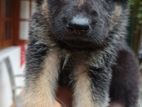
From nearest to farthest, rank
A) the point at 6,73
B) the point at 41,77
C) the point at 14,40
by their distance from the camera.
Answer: the point at 41,77
the point at 6,73
the point at 14,40

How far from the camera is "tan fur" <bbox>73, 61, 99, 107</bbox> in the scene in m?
2.67

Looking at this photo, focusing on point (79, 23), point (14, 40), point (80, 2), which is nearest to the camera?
point (79, 23)

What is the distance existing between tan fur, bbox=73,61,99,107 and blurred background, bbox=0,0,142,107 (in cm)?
343

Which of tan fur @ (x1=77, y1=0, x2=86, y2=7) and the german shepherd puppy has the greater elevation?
tan fur @ (x1=77, y1=0, x2=86, y2=7)

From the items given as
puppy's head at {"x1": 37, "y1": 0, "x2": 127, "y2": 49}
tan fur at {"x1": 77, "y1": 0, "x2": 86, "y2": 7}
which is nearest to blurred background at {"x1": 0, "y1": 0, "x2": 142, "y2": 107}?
puppy's head at {"x1": 37, "y1": 0, "x2": 127, "y2": 49}

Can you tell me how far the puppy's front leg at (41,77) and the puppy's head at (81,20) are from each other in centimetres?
12

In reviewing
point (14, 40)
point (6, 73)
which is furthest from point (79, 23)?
point (14, 40)

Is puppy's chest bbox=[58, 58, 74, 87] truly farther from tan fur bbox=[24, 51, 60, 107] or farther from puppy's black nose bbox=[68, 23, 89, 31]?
puppy's black nose bbox=[68, 23, 89, 31]

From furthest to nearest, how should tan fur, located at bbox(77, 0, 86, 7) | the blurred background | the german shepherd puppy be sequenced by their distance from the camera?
the blurred background → the german shepherd puppy → tan fur, located at bbox(77, 0, 86, 7)

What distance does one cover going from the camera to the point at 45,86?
264 centimetres

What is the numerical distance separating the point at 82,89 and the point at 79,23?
61 centimetres

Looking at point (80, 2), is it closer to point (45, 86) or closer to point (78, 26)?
point (78, 26)

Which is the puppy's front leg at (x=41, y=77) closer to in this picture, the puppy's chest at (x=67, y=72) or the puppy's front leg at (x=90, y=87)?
the puppy's chest at (x=67, y=72)

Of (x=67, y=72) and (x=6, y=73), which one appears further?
(x=6, y=73)
